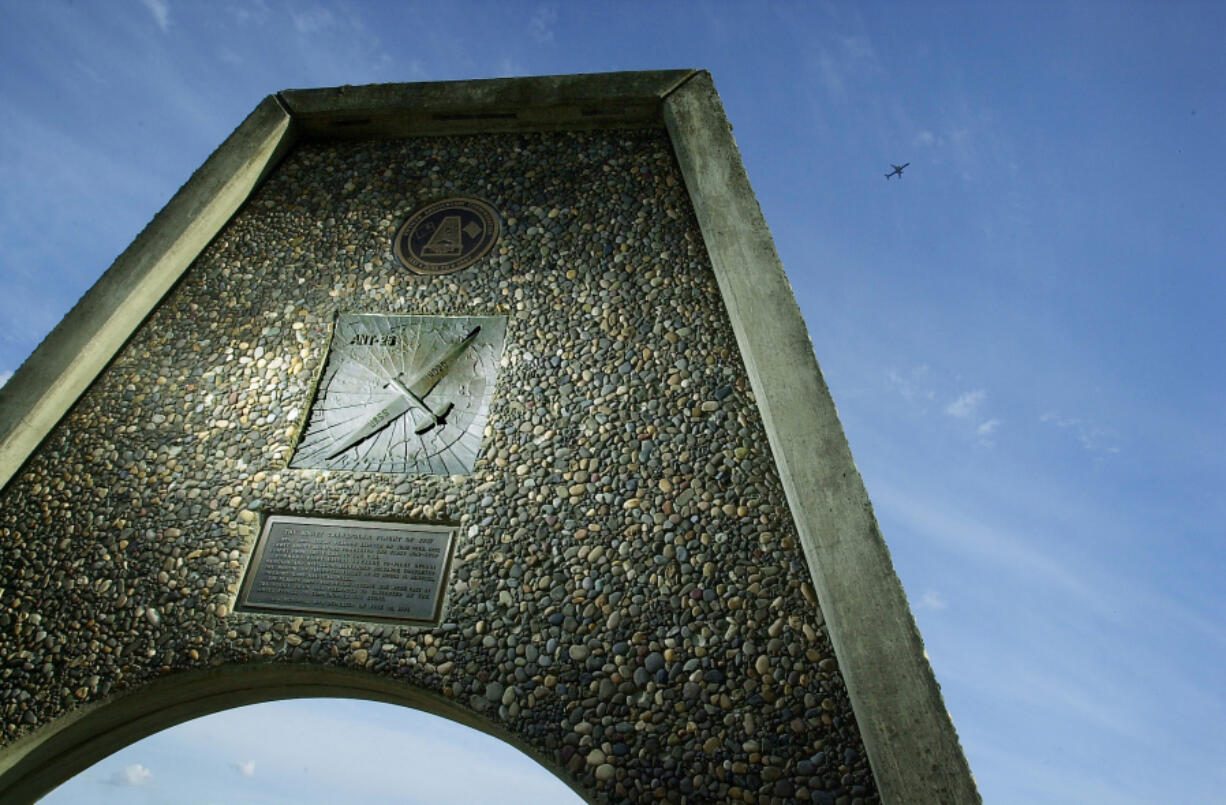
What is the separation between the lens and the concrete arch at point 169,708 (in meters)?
3.54

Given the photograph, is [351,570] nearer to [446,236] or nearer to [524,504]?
[524,504]

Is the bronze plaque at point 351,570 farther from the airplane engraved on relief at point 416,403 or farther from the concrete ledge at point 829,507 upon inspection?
the concrete ledge at point 829,507

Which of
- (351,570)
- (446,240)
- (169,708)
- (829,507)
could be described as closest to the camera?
(829,507)

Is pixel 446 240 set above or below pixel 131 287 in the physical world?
above

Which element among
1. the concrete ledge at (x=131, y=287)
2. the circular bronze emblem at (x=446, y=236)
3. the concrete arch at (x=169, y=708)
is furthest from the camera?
the circular bronze emblem at (x=446, y=236)

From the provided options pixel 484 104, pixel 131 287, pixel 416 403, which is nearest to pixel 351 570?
pixel 416 403

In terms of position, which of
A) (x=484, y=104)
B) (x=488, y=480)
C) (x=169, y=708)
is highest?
(x=484, y=104)

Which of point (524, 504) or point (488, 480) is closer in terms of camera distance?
point (524, 504)

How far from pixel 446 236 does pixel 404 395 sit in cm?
130

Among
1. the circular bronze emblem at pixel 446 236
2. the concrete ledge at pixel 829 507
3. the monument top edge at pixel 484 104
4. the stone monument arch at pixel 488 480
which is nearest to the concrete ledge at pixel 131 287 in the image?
the stone monument arch at pixel 488 480

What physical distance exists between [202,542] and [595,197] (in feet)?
10.5

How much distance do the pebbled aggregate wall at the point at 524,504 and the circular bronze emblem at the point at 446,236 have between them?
0.11 m

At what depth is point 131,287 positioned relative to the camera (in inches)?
198

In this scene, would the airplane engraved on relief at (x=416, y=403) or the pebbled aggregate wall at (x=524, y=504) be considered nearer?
the pebbled aggregate wall at (x=524, y=504)
